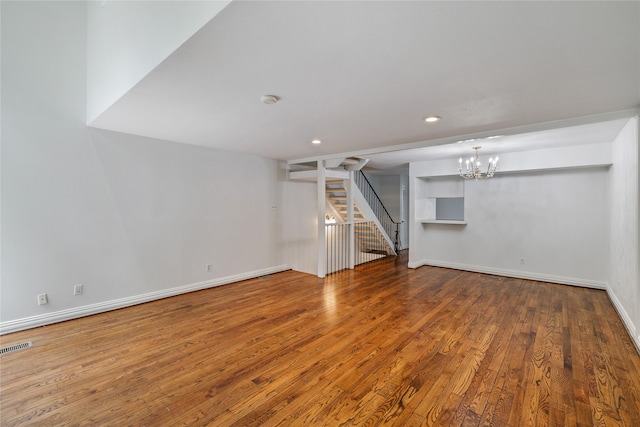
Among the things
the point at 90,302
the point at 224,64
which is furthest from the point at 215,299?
the point at 224,64

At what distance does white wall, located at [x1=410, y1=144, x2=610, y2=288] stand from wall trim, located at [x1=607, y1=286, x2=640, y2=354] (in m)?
0.80

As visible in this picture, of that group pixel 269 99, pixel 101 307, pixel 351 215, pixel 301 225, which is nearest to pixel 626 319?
pixel 351 215

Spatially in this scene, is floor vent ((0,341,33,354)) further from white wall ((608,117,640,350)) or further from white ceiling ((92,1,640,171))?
white wall ((608,117,640,350))

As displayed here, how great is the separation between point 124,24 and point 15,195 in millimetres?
2344

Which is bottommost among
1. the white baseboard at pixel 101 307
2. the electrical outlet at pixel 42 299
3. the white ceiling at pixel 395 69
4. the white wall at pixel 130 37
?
the white baseboard at pixel 101 307

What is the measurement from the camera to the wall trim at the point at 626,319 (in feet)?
9.16

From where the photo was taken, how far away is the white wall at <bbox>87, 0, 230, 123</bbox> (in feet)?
5.45

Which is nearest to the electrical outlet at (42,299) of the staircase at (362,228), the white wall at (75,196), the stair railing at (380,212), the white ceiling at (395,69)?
the white wall at (75,196)

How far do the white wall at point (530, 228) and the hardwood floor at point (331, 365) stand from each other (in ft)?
3.45

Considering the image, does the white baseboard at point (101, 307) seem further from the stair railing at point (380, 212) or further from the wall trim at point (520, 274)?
the stair railing at point (380, 212)

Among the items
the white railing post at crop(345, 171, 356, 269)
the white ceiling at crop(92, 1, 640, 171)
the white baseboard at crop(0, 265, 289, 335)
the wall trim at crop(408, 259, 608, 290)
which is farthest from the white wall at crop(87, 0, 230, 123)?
the wall trim at crop(408, 259, 608, 290)

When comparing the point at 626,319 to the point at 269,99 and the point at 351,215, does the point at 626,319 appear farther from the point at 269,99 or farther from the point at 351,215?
the point at 269,99

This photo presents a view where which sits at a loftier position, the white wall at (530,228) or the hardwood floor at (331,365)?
the white wall at (530,228)

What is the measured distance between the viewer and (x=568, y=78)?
2078 millimetres
